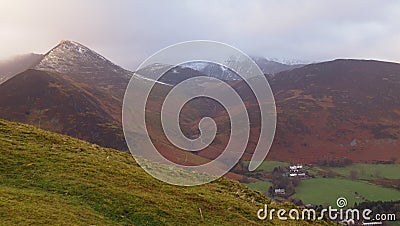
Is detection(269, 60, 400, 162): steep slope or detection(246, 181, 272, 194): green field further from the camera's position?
detection(269, 60, 400, 162): steep slope

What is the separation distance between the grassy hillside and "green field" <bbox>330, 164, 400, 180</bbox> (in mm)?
114041

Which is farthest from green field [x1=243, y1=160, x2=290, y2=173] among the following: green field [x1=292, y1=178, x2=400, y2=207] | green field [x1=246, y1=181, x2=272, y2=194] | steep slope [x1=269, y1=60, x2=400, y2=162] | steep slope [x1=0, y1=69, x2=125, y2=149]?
steep slope [x1=0, y1=69, x2=125, y2=149]

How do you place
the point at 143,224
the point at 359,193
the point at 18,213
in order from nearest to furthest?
the point at 18,213 → the point at 143,224 → the point at 359,193

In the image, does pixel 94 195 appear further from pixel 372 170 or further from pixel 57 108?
pixel 57 108

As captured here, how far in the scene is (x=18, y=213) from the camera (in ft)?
44.1

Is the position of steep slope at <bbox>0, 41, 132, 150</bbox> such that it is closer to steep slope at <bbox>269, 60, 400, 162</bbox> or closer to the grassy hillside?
steep slope at <bbox>269, 60, 400, 162</bbox>

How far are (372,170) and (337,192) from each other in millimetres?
44861

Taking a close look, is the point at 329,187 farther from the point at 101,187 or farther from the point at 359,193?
the point at 101,187

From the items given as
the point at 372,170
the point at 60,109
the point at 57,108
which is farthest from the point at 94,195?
the point at 57,108

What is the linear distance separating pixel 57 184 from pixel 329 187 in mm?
93657

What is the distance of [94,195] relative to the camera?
55.7 ft

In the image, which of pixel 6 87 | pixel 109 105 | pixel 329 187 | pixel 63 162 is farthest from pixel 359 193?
pixel 6 87

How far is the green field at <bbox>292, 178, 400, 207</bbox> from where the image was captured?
87438 mm

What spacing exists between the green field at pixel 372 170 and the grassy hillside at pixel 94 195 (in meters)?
114
